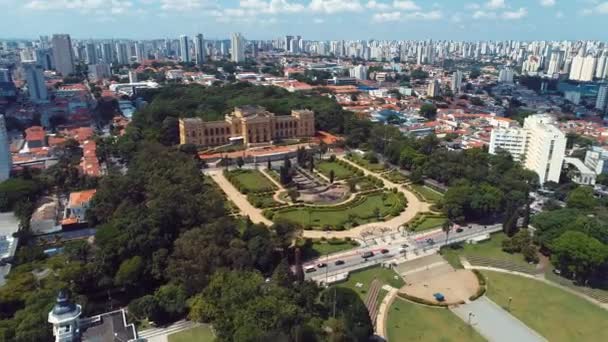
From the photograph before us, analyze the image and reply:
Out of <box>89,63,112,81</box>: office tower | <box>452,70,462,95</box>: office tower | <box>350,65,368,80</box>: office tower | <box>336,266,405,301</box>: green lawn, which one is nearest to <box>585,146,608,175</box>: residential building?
<box>336,266,405,301</box>: green lawn

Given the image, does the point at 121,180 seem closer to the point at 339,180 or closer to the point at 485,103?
the point at 339,180

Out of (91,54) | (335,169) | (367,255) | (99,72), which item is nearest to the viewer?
(367,255)

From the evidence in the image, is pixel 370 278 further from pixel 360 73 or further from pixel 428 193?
pixel 360 73

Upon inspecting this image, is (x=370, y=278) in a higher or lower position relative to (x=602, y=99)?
lower

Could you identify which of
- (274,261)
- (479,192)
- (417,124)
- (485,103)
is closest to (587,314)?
(479,192)

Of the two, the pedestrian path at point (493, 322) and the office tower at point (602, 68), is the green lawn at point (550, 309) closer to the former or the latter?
the pedestrian path at point (493, 322)

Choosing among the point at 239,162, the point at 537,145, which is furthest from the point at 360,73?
the point at 537,145

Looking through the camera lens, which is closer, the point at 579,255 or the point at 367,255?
the point at 579,255
